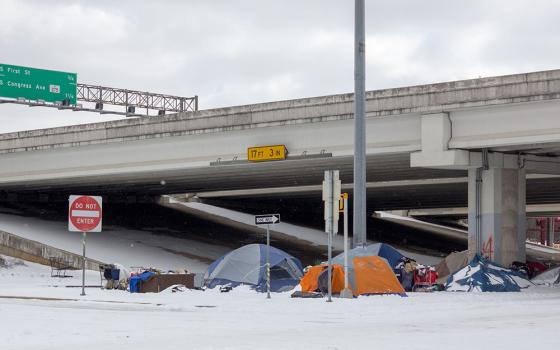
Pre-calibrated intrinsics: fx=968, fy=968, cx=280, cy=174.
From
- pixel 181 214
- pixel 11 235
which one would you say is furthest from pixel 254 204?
pixel 11 235

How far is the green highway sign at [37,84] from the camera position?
5781 cm

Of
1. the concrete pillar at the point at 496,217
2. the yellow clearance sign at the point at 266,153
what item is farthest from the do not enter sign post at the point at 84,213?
the concrete pillar at the point at 496,217

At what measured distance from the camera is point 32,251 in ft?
147

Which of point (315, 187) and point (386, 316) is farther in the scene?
point (315, 187)

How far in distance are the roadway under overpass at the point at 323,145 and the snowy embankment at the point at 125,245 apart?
8.31ft

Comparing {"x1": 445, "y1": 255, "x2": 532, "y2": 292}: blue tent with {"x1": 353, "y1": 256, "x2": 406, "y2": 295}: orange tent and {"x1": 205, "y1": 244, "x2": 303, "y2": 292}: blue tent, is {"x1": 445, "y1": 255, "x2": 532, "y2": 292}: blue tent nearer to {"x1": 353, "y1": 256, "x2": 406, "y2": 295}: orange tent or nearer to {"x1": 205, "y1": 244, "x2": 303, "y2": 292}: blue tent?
{"x1": 353, "y1": 256, "x2": 406, "y2": 295}: orange tent

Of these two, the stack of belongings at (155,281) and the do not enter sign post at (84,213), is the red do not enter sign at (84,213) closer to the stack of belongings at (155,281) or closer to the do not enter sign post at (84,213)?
the do not enter sign post at (84,213)

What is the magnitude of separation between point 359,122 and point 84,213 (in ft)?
26.9

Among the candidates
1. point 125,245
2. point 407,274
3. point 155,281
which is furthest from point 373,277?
point 125,245

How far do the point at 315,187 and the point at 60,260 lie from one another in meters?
19.4

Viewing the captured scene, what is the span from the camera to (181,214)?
2581 inches

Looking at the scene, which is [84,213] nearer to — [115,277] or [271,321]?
[115,277]

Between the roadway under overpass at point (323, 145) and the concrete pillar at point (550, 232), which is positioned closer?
the roadway under overpass at point (323, 145)

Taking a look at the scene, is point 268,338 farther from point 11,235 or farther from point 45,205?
point 45,205
